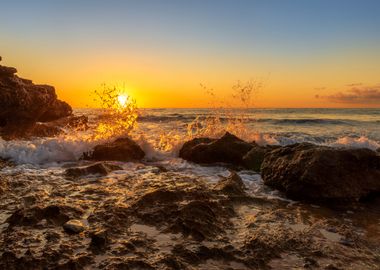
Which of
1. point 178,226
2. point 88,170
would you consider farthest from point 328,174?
point 88,170

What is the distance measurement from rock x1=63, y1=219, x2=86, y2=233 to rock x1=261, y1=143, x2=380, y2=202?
348cm

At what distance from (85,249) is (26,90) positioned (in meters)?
16.3

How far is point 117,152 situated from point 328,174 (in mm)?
5694

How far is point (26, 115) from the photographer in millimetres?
17875

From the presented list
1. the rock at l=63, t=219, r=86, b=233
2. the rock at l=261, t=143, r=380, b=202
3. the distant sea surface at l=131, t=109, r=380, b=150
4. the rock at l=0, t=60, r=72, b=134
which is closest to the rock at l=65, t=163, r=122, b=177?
the rock at l=63, t=219, r=86, b=233

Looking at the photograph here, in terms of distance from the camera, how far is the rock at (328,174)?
237 inches

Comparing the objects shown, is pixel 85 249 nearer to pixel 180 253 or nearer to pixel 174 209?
pixel 180 253

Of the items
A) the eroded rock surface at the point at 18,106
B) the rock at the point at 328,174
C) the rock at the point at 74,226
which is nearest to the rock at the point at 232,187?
the rock at the point at 328,174

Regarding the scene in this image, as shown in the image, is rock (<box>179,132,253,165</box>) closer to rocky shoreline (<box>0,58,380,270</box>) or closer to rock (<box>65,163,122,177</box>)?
rocky shoreline (<box>0,58,380,270</box>)

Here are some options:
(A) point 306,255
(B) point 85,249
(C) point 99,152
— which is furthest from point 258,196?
(C) point 99,152

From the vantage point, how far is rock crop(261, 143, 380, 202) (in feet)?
19.8

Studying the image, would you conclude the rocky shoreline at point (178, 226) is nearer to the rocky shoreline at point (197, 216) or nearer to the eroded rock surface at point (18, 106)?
the rocky shoreline at point (197, 216)

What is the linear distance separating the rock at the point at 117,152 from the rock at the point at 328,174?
14.6 feet

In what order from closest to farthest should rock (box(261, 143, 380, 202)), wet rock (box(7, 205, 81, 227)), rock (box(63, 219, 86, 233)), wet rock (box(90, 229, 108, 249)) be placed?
wet rock (box(90, 229, 108, 249)) → rock (box(63, 219, 86, 233)) → wet rock (box(7, 205, 81, 227)) → rock (box(261, 143, 380, 202))
